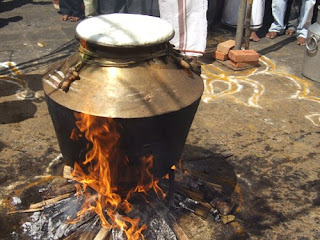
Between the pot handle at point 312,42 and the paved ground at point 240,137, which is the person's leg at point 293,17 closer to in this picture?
the paved ground at point 240,137

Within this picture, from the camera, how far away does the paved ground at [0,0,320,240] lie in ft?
13.7

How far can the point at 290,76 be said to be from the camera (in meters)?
7.57

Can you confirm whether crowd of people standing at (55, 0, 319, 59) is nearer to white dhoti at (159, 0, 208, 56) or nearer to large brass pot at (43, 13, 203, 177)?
white dhoti at (159, 0, 208, 56)

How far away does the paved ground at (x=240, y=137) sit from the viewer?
4.17 meters

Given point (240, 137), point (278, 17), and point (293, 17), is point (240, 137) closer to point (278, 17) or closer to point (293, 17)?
point (278, 17)

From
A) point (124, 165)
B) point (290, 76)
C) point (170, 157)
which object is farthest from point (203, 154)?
point (290, 76)

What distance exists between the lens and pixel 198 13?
735 cm

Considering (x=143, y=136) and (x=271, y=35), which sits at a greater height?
(x=143, y=136)

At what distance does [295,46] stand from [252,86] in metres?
2.70

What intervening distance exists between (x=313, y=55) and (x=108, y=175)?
5.47 meters

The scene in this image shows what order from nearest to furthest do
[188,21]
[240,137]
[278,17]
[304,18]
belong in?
[240,137] < [188,21] < [304,18] < [278,17]

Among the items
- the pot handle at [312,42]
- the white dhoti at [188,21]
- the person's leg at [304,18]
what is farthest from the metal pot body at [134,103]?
the person's leg at [304,18]

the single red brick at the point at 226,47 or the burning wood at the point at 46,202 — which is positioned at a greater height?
the burning wood at the point at 46,202

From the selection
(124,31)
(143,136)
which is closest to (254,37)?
(124,31)
